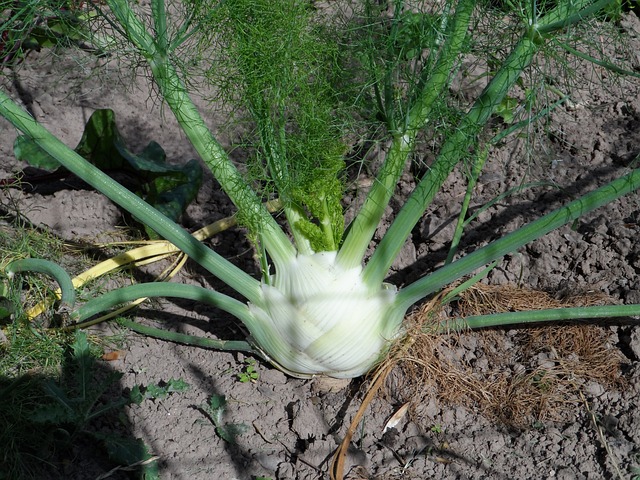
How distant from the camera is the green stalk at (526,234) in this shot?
134 centimetres

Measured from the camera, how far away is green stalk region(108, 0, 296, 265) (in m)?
1.37

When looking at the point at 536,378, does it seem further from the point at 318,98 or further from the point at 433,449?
the point at 318,98

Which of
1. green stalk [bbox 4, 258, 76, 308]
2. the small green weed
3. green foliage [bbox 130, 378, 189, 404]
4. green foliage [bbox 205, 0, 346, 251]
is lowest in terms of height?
green foliage [bbox 130, 378, 189, 404]

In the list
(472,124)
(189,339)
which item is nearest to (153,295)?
(189,339)

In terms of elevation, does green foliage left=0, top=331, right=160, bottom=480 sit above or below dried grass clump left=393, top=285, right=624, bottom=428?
below

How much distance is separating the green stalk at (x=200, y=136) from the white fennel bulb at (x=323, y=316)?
0.07 metres

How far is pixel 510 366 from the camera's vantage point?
1666 millimetres

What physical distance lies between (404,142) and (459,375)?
54cm

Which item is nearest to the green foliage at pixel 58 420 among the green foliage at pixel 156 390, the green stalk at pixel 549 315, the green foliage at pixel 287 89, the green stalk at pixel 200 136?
the green foliage at pixel 156 390

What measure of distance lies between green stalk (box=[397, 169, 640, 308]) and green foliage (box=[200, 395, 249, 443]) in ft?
1.41

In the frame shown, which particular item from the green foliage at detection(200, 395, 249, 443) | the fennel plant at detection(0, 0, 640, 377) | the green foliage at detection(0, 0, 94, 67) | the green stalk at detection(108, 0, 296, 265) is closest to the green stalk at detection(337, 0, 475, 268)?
the fennel plant at detection(0, 0, 640, 377)

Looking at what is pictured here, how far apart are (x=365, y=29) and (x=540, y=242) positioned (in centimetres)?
71

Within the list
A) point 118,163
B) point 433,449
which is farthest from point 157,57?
point 433,449

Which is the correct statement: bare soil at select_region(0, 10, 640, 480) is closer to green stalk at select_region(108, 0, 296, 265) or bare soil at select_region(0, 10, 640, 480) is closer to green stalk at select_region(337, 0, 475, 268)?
green stalk at select_region(108, 0, 296, 265)
